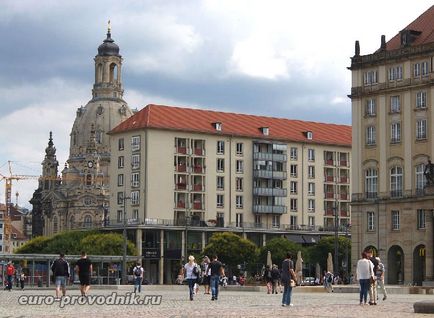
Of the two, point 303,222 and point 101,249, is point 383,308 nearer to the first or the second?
point 101,249

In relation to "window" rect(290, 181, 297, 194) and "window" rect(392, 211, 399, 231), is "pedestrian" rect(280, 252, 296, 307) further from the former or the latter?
"window" rect(290, 181, 297, 194)

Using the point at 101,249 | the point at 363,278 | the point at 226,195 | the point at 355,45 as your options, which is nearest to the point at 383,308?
the point at 363,278

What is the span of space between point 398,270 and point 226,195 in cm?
4379

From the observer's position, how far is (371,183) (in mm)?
103062

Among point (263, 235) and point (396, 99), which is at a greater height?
point (396, 99)

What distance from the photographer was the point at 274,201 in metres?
145

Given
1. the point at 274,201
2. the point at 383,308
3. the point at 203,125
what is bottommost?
the point at 383,308

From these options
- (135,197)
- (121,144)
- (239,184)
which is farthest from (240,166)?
(121,144)

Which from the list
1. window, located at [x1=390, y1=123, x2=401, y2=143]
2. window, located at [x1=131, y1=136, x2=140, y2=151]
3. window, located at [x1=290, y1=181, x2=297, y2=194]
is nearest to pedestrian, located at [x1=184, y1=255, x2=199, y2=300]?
window, located at [x1=390, y1=123, x2=401, y2=143]

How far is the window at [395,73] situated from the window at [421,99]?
8.75 feet

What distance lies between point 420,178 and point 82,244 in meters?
50.9

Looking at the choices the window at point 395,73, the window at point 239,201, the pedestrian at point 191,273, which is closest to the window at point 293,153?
the window at point 239,201

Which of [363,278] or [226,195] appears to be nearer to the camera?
[363,278]

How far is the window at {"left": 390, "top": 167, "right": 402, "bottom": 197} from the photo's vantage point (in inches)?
3937
